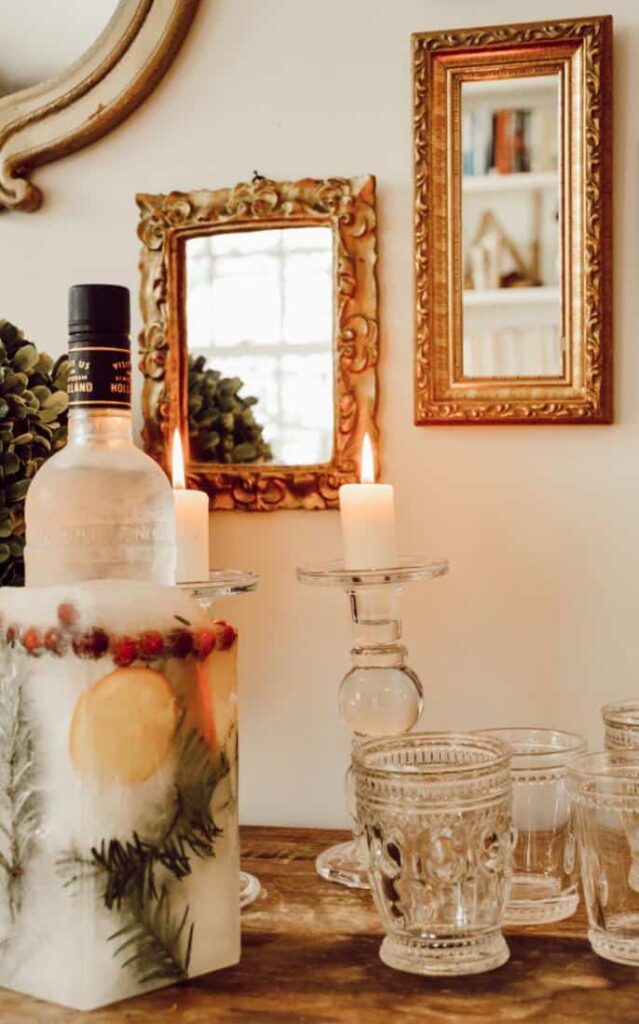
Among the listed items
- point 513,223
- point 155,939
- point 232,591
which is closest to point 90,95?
point 513,223

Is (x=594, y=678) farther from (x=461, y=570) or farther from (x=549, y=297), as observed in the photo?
(x=549, y=297)

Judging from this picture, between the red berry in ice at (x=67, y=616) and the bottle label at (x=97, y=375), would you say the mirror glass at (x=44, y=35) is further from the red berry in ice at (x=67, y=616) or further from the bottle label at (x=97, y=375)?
the red berry in ice at (x=67, y=616)

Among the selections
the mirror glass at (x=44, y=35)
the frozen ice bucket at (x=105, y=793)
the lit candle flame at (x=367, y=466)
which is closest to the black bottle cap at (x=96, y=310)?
the frozen ice bucket at (x=105, y=793)

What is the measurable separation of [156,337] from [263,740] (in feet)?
1.21

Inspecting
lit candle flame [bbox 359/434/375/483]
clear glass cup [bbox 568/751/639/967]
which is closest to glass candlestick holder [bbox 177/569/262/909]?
lit candle flame [bbox 359/434/375/483]

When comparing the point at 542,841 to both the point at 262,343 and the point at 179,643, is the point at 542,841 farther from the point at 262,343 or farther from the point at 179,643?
the point at 262,343

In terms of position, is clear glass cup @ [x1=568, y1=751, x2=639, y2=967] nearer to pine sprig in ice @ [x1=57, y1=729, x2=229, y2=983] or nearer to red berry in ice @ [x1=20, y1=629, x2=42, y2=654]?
pine sprig in ice @ [x1=57, y1=729, x2=229, y2=983]

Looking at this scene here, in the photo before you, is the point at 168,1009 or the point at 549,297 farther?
the point at 549,297

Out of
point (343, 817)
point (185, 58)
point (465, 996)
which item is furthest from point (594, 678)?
point (185, 58)

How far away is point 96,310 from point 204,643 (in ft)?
0.68

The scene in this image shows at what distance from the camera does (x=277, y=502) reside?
1100mm

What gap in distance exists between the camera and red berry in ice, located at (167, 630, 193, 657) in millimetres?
729

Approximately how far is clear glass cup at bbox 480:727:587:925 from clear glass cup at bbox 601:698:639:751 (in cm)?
2

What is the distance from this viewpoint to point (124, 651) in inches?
27.9
